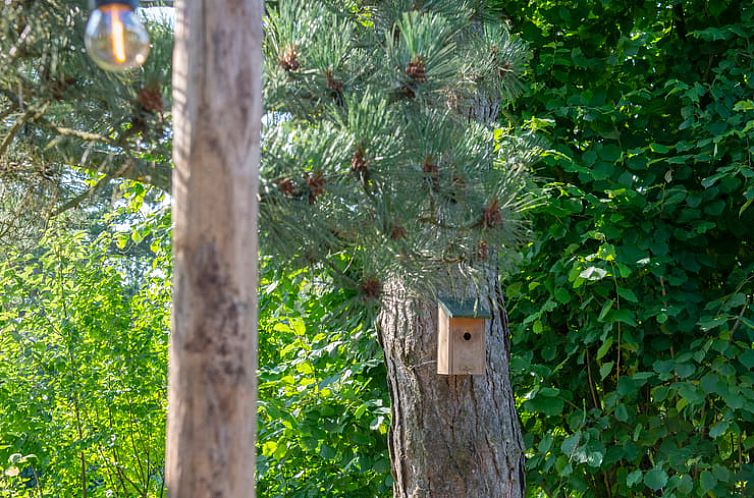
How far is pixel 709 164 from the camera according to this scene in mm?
3578

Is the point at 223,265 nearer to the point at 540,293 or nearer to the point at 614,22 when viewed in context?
the point at 540,293

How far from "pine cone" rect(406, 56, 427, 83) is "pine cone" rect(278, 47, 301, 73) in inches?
9.2

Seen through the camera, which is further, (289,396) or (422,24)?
(289,396)

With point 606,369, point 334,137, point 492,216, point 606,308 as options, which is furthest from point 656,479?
point 334,137

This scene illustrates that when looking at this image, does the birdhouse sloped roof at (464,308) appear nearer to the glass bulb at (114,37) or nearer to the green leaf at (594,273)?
the green leaf at (594,273)

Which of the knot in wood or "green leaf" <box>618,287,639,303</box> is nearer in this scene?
the knot in wood

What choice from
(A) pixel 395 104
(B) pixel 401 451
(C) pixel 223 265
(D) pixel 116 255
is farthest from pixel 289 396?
(C) pixel 223 265

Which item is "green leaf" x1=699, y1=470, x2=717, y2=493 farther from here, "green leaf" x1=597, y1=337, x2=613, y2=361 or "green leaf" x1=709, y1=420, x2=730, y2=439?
"green leaf" x1=597, y1=337, x2=613, y2=361

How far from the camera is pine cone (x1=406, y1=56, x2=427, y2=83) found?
80.7 inches

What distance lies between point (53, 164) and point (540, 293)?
2.08m

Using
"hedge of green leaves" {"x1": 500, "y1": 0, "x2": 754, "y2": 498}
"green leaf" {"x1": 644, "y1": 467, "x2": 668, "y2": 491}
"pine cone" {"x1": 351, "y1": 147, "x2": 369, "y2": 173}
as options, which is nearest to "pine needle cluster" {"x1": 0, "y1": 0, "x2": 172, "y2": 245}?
"pine cone" {"x1": 351, "y1": 147, "x2": 369, "y2": 173}

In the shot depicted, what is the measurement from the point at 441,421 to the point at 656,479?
2.83 feet

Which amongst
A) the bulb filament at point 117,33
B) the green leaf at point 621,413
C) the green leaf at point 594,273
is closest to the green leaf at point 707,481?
the green leaf at point 621,413

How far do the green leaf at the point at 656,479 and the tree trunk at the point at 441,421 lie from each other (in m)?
0.53
